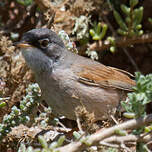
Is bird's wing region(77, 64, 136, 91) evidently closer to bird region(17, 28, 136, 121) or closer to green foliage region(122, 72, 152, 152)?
bird region(17, 28, 136, 121)

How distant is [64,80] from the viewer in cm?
332

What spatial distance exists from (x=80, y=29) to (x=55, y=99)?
154 cm

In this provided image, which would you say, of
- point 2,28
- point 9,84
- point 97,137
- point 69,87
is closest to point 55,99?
point 69,87

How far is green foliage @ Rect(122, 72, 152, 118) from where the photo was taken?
207cm

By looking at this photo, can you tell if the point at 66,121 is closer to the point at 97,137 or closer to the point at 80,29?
the point at 80,29

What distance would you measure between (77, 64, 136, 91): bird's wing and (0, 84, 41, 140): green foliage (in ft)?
1.81

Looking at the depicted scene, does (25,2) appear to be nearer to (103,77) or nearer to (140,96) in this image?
(103,77)

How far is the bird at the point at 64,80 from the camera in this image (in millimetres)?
3270

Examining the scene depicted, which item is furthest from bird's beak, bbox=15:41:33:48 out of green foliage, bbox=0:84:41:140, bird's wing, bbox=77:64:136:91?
bird's wing, bbox=77:64:136:91

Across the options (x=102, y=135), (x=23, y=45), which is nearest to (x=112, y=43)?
(x=23, y=45)

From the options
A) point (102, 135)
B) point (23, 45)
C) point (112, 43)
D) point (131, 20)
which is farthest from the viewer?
point (112, 43)

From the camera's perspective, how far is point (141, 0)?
5.24m

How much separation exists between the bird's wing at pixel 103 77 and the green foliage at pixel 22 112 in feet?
1.81

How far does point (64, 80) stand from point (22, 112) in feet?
1.85
